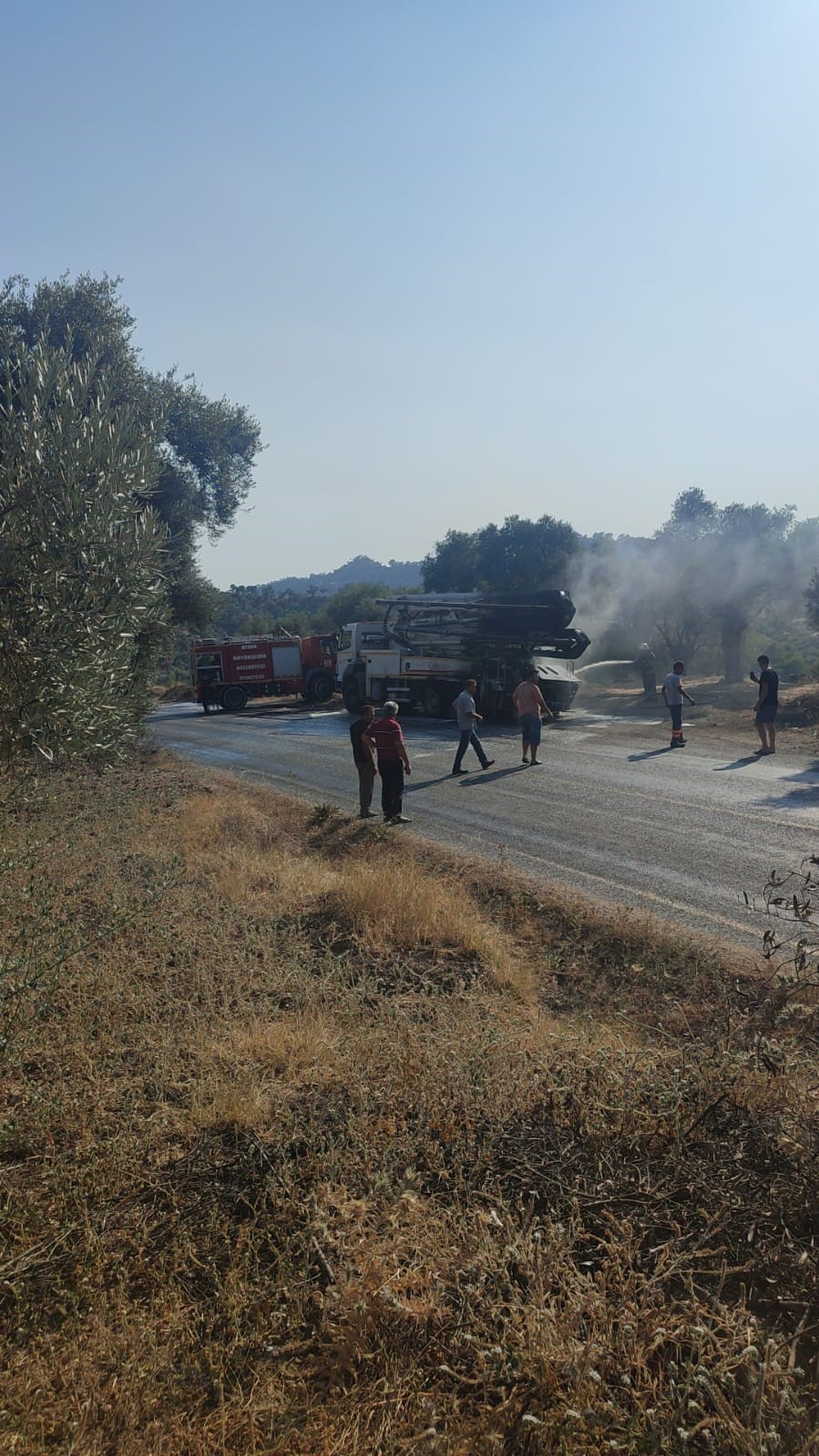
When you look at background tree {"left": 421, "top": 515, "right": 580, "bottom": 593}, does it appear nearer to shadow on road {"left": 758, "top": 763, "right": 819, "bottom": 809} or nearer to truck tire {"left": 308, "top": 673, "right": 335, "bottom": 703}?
truck tire {"left": 308, "top": 673, "right": 335, "bottom": 703}

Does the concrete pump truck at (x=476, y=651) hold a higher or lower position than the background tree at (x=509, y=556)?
lower

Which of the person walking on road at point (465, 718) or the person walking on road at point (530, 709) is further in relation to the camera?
the person walking on road at point (530, 709)

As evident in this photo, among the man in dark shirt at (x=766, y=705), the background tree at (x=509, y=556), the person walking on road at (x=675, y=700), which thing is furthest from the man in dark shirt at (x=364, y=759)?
the background tree at (x=509, y=556)

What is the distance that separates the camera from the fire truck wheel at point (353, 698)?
29.0 metres

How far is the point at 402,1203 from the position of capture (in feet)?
12.5

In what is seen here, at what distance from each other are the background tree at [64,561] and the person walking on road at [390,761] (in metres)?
6.82

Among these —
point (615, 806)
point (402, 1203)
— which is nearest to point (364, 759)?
point (615, 806)

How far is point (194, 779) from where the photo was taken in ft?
54.7

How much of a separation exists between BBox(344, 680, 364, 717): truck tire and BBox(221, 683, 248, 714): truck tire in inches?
390

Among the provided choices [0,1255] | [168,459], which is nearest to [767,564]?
[168,459]

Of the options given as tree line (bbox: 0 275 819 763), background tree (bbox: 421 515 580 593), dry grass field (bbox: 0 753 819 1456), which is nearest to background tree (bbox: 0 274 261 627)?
tree line (bbox: 0 275 819 763)

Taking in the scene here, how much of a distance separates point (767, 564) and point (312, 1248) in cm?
3488

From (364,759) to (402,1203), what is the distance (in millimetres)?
8909

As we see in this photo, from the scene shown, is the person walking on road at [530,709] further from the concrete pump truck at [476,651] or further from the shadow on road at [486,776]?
the concrete pump truck at [476,651]
